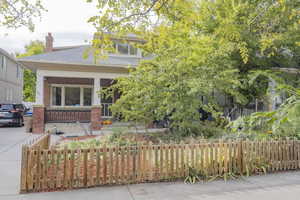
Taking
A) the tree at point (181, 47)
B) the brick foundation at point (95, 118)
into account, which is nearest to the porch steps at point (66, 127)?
the brick foundation at point (95, 118)

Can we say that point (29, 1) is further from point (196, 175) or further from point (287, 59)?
point (287, 59)

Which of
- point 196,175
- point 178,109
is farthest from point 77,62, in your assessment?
point 196,175

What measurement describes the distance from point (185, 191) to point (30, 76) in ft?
A: 116

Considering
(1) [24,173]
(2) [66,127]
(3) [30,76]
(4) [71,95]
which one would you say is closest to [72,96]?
(4) [71,95]

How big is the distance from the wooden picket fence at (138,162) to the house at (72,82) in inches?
216

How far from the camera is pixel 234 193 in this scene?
3871 millimetres

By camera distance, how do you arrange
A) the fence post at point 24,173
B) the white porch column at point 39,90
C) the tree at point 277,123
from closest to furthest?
the fence post at point 24,173, the tree at point 277,123, the white porch column at point 39,90

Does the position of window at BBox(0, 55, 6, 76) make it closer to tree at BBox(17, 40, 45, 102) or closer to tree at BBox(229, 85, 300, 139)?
tree at BBox(17, 40, 45, 102)

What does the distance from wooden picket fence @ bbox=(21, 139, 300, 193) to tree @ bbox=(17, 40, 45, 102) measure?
32475 mm

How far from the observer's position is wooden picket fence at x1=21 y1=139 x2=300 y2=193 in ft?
12.9

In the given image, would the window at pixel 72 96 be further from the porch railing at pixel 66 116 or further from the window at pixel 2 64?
the window at pixel 2 64

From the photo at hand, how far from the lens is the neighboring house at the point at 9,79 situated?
61.5ft

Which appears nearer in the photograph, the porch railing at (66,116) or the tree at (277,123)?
the tree at (277,123)

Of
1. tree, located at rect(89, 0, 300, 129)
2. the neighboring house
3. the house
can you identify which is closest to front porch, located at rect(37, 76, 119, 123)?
the house
